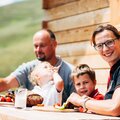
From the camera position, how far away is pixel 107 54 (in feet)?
8.04

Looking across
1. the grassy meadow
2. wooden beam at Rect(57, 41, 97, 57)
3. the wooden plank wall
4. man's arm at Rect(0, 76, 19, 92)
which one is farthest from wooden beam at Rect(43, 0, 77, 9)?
man's arm at Rect(0, 76, 19, 92)

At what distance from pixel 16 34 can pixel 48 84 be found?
4095 mm

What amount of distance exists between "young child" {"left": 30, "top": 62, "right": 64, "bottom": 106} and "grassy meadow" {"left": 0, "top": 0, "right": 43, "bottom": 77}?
2926mm

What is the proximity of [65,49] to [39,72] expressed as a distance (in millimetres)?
1837

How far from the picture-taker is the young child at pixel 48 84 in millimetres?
2934

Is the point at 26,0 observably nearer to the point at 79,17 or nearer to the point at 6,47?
the point at 6,47

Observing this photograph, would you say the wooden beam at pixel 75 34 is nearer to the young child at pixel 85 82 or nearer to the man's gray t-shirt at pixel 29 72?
the man's gray t-shirt at pixel 29 72

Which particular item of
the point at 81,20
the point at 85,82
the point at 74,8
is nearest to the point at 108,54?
the point at 85,82

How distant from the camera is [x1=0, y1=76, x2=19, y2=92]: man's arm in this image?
372 cm

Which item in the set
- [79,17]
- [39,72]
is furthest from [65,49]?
[39,72]

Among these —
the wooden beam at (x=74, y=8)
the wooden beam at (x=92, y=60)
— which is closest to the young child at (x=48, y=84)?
the wooden beam at (x=92, y=60)

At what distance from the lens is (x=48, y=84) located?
9.91 feet

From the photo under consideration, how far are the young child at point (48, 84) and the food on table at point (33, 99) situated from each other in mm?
130

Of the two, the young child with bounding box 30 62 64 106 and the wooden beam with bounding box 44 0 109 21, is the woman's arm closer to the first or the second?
the young child with bounding box 30 62 64 106
